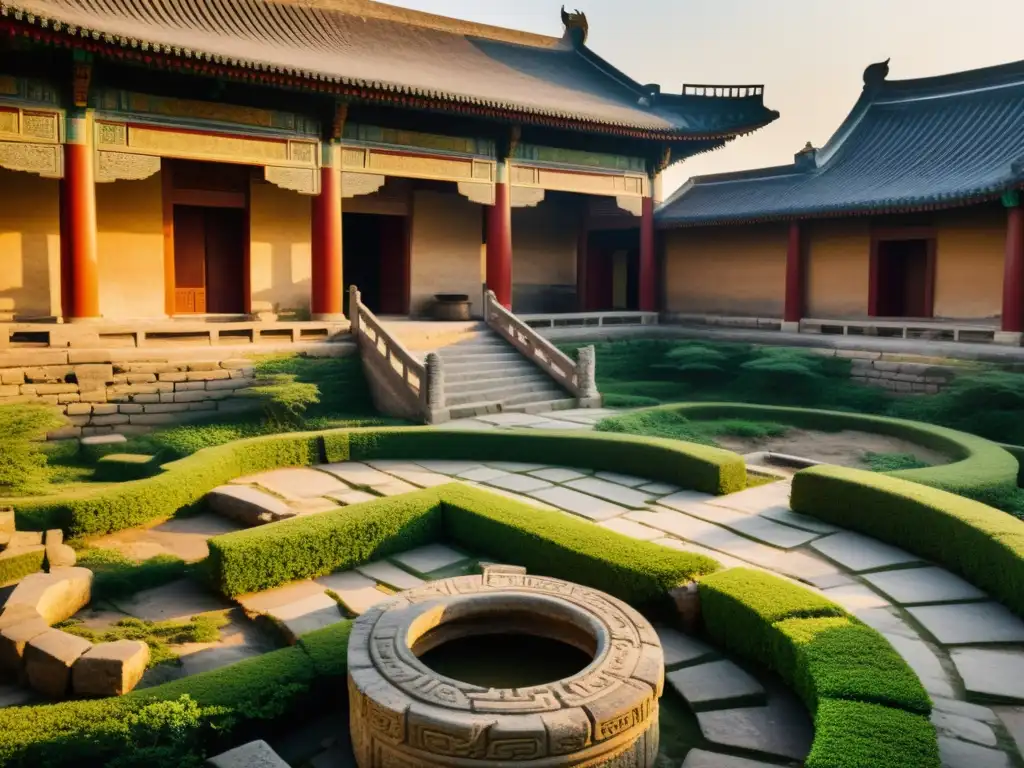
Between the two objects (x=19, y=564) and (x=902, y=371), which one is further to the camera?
(x=902, y=371)

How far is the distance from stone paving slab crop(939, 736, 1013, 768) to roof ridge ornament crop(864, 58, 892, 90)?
19.7 meters

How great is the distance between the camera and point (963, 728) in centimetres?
427

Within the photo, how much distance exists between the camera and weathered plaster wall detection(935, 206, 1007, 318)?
1591 centimetres

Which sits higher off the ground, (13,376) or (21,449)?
(13,376)

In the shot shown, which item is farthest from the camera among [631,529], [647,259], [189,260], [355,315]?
[647,259]

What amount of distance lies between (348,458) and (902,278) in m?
13.3

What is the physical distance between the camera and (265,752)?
3918 millimetres

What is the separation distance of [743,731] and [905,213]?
1540 cm

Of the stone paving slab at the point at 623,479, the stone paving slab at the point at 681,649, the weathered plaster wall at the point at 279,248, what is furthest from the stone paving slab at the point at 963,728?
the weathered plaster wall at the point at 279,248

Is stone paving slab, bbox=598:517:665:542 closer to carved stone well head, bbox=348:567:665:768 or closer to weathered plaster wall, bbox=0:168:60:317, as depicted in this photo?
carved stone well head, bbox=348:567:665:768

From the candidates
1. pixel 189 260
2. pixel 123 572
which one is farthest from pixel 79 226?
pixel 123 572

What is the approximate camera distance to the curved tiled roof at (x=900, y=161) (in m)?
16.1

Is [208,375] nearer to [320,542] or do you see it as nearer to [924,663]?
[320,542]

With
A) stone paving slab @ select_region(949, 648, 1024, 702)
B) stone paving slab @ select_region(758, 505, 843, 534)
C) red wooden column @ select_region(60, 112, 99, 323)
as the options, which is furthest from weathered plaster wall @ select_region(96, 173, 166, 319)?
stone paving slab @ select_region(949, 648, 1024, 702)
